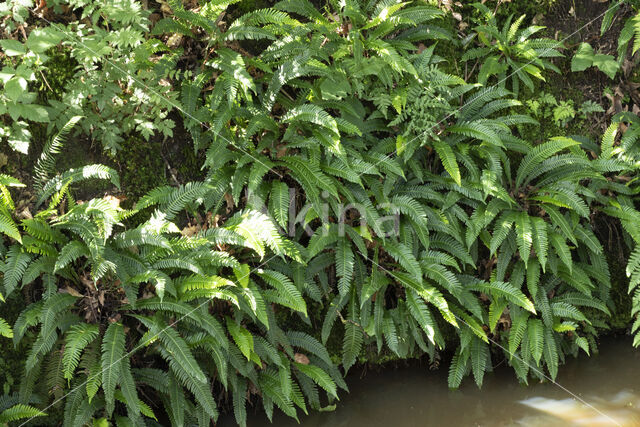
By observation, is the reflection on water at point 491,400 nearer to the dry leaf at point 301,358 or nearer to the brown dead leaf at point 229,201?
the dry leaf at point 301,358

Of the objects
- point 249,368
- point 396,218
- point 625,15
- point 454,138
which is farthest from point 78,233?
point 625,15

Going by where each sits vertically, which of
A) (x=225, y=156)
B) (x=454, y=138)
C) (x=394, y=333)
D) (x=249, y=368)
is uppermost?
(x=454, y=138)

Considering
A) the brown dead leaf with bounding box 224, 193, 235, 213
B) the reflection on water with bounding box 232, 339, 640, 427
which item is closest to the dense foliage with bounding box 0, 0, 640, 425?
the brown dead leaf with bounding box 224, 193, 235, 213

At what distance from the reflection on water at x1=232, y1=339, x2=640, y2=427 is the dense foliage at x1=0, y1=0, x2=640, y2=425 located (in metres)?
0.20

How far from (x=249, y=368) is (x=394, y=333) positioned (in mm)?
1290

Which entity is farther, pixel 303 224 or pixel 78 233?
pixel 303 224

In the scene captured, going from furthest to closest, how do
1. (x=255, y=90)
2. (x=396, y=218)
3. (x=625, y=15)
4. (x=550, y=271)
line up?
(x=625, y=15) < (x=550, y=271) < (x=396, y=218) < (x=255, y=90)

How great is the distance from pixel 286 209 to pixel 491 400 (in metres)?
2.54

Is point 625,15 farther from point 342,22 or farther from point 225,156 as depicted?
point 225,156

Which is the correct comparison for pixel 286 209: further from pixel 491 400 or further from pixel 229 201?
pixel 491 400

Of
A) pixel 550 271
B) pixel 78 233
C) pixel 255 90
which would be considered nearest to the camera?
pixel 78 233

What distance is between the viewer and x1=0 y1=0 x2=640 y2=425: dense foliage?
423cm

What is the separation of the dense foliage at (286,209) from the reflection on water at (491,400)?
0.67ft

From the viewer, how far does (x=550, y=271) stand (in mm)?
5441
